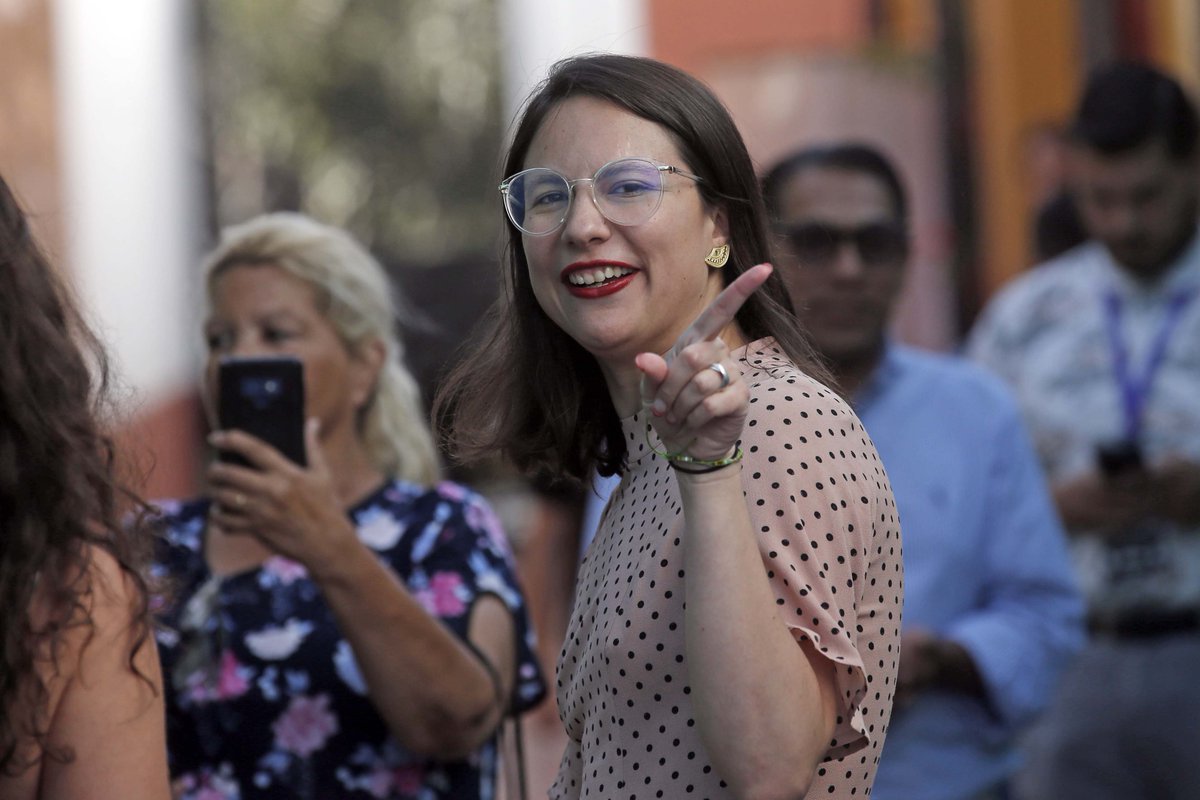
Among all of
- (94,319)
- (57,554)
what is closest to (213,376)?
(94,319)

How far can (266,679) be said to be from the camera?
2.76 meters

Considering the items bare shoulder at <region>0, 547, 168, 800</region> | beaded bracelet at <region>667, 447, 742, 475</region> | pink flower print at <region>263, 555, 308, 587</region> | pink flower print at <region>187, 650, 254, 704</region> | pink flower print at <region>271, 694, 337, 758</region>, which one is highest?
beaded bracelet at <region>667, 447, 742, 475</region>

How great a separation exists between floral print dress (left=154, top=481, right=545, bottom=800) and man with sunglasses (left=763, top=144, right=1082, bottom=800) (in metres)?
0.83

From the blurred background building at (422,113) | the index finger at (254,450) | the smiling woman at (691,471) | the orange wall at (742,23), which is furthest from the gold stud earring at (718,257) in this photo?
the orange wall at (742,23)

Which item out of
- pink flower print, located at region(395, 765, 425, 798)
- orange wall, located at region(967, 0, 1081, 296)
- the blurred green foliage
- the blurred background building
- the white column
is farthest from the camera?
the blurred green foliage

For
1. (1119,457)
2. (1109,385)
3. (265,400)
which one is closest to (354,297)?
(265,400)

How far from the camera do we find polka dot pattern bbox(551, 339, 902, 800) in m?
1.71

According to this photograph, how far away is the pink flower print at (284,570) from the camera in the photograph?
114 inches

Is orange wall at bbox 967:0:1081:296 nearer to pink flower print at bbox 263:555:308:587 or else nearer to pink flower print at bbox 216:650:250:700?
pink flower print at bbox 263:555:308:587

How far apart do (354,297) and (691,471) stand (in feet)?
5.49

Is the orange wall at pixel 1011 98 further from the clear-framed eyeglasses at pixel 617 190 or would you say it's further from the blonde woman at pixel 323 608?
the clear-framed eyeglasses at pixel 617 190

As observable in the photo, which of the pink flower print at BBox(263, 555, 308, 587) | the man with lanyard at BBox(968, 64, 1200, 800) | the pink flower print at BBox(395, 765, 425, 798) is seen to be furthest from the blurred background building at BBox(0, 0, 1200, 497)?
the pink flower print at BBox(395, 765, 425, 798)

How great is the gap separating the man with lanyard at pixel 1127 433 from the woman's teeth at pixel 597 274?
2259mm

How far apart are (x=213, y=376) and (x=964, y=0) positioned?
16.3ft
